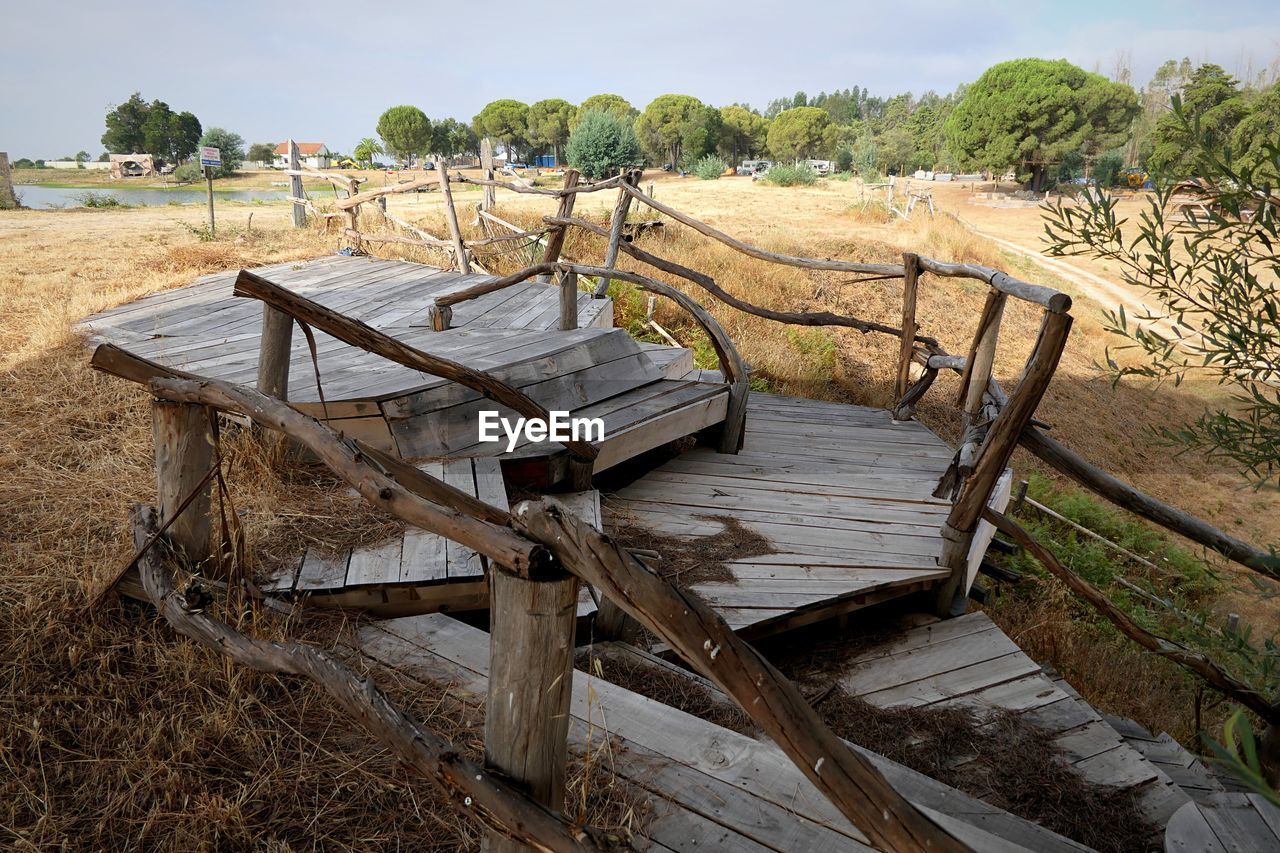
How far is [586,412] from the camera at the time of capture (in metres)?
3.91

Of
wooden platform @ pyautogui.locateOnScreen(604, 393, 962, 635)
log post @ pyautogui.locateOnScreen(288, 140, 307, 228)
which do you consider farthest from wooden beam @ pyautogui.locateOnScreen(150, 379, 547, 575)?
log post @ pyautogui.locateOnScreen(288, 140, 307, 228)

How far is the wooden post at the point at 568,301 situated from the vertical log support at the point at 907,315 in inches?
74.9

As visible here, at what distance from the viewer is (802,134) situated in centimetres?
6053

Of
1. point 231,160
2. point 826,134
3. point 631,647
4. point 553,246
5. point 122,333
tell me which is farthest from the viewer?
point 826,134

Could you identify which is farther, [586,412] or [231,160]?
[231,160]

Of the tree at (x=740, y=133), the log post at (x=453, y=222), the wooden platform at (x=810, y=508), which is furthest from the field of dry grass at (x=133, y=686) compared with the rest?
the tree at (x=740, y=133)

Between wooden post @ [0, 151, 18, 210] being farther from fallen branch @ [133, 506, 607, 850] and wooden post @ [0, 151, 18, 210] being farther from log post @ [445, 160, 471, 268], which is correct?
fallen branch @ [133, 506, 607, 850]

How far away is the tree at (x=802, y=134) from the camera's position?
60438mm

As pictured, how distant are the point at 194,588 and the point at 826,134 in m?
64.5

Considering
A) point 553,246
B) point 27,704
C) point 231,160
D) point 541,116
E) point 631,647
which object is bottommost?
point 631,647

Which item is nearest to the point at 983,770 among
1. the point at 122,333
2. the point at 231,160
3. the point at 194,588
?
the point at 194,588

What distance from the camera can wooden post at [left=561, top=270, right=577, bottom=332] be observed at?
15.5ft

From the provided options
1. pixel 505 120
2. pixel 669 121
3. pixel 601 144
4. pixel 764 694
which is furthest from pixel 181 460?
pixel 505 120

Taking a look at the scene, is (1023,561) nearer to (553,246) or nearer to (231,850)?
(553,246)
